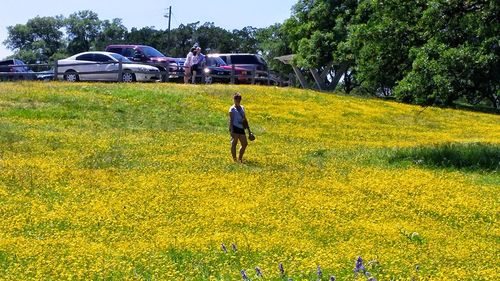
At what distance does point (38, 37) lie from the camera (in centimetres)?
15288

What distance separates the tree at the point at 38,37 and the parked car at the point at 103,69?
364 feet

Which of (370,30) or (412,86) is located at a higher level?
(370,30)

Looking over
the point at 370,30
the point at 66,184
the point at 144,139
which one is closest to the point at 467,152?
the point at 370,30

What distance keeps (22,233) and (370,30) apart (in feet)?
52.2

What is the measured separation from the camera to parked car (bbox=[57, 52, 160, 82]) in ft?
123

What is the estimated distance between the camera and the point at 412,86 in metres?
22.1

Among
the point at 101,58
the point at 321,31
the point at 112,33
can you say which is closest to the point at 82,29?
the point at 112,33

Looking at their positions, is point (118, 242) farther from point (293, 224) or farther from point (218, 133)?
point (218, 133)

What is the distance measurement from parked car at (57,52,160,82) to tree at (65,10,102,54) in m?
107

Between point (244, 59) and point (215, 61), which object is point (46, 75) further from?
point (244, 59)

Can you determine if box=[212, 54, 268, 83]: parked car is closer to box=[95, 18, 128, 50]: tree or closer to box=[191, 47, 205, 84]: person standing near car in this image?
box=[191, 47, 205, 84]: person standing near car

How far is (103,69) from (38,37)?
12170 cm

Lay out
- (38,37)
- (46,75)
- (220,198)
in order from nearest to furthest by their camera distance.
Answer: (220,198), (46,75), (38,37)

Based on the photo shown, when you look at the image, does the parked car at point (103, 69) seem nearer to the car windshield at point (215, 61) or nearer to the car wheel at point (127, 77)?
the car wheel at point (127, 77)
